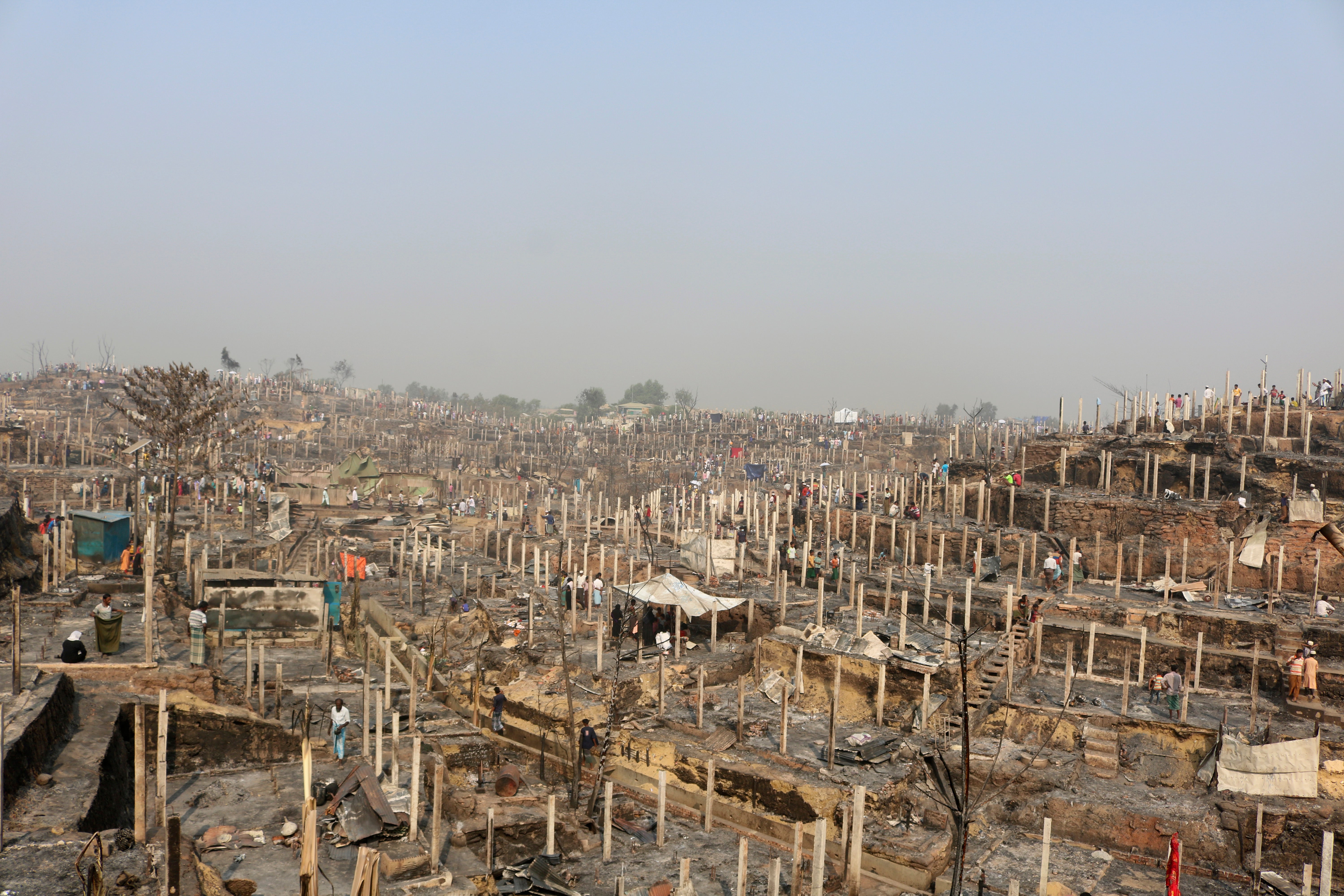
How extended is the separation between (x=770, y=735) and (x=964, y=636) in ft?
25.4

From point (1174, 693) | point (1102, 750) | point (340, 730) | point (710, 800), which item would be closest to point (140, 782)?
point (340, 730)

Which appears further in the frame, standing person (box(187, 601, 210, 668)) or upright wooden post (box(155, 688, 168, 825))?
standing person (box(187, 601, 210, 668))

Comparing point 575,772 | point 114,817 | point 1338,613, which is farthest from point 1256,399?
point 114,817

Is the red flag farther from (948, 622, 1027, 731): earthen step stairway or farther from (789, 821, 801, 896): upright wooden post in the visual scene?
(948, 622, 1027, 731): earthen step stairway

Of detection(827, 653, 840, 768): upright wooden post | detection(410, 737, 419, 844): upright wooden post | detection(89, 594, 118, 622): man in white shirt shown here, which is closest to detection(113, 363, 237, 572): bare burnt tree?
detection(89, 594, 118, 622): man in white shirt

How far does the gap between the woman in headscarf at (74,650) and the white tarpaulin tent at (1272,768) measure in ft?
54.8

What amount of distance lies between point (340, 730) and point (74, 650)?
442 centimetres

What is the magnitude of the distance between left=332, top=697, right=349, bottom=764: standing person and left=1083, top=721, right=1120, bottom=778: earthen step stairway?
1104 cm

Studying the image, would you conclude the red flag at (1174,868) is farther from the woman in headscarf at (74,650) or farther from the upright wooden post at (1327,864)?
the woman in headscarf at (74,650)

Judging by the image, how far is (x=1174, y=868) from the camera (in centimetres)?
1059

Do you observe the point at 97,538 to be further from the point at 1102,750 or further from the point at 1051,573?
the point at 1051,573

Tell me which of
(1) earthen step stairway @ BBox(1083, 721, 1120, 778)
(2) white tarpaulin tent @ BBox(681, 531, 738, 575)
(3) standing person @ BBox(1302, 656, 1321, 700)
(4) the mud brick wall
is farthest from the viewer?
(2) white tarpaulin tent @ BBox(681, 531, 738, 575)

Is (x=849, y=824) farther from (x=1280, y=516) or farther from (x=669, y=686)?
(x=1280, y=516)

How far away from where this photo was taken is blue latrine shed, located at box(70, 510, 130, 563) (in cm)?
2164
